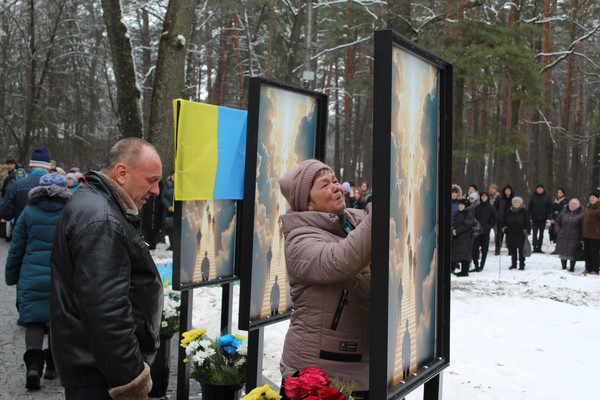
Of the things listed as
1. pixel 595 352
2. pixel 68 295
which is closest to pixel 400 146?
pixel 68 295

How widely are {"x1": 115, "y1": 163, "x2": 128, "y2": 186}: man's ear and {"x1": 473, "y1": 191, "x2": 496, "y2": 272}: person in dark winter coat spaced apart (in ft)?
38.3

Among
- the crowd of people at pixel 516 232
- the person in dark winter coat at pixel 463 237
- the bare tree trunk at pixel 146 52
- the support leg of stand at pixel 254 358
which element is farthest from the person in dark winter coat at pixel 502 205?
the bare tree trunk at pixel 146 52

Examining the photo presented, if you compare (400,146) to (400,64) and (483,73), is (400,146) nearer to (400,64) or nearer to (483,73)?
(400,64)

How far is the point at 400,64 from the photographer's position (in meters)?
2.26

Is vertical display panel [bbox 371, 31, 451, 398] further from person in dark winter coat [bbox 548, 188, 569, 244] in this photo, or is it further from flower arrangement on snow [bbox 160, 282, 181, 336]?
person in dark winter coat [bbox 548, 188, 569, 244]

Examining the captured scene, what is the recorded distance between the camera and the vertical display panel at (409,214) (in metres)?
2.08

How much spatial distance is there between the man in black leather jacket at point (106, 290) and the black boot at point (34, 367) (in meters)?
2.76

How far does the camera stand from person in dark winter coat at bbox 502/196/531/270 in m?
13.3

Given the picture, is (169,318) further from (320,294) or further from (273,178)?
(320,294)

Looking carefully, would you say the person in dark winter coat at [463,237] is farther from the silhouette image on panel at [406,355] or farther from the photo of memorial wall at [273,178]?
the silhouette image on panel at [406,355]

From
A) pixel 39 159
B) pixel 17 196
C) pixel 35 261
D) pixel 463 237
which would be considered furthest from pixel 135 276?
pixel 463 237

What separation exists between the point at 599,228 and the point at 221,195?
35.8 feet

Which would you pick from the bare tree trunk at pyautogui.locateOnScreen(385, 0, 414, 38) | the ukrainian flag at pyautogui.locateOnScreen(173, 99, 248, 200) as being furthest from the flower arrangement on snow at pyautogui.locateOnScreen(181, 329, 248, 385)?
the bare tree trunk at pyautogui.locateOnScreen(385, 0, 414, 38)

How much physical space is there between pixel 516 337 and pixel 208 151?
4831 mm
